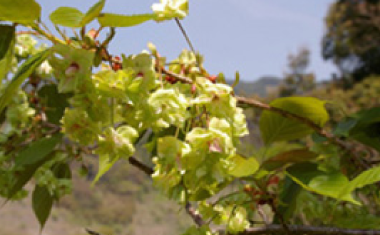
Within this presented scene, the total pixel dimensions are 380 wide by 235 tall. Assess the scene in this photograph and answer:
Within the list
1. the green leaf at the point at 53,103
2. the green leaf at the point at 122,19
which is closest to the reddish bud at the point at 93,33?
the green leaf at the point at 122,19

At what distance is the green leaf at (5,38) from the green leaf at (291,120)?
0.48 meters

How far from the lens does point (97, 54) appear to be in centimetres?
53

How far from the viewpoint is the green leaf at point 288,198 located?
0.89m

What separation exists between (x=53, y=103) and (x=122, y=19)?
60 centimetres

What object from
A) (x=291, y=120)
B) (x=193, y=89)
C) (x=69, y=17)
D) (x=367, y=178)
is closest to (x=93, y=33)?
(x=69, y=17)

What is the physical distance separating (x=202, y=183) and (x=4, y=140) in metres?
0.65

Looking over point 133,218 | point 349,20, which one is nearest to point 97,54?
point 349,20

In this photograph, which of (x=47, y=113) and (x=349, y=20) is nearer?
(x=47, y=113)

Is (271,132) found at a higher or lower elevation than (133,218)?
higher

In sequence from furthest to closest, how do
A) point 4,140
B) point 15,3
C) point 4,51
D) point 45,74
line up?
point 45,74 < point 4,140 < point 4,51 < point 15,3

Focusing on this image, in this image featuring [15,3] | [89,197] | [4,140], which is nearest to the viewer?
[15,3]

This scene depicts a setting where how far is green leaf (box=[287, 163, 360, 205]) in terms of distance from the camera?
0.59 metres

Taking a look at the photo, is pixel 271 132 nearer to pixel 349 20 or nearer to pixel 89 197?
pixel 349 20

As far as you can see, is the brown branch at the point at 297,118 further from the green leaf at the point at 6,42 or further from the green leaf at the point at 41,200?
the green leaf at the point at 41,200
